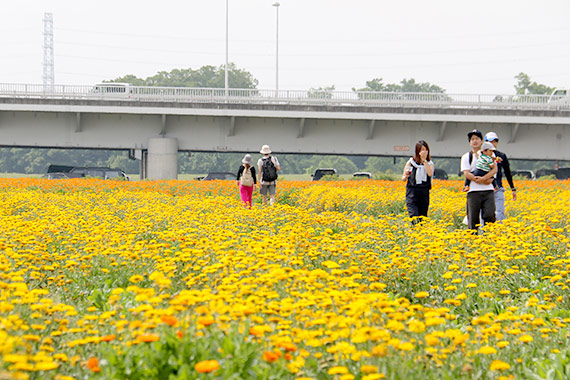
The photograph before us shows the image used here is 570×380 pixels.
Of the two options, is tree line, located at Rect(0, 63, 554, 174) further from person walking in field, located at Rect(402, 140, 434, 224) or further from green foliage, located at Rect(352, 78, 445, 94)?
person walking in field, located at Rect(402, 140, 434, 224)

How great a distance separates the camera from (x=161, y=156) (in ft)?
126

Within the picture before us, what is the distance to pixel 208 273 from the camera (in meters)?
6.05

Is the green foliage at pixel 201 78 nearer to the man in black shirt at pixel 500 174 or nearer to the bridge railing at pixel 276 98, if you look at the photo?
the bridge railing at pixel 276 98

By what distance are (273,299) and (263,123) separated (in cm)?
3472

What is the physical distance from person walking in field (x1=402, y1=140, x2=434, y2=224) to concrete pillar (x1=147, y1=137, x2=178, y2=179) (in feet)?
93.6

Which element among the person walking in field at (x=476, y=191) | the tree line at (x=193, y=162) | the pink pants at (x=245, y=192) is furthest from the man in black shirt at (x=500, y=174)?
the tree line at (x=193, y=162)

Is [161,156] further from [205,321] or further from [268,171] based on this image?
[205,321]

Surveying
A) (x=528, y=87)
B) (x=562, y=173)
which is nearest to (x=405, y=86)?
(x=528, y=87)

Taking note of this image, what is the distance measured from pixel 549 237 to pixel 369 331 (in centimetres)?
571

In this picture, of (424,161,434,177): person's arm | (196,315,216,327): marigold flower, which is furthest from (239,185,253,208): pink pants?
(196,315,216,327): marigold flower

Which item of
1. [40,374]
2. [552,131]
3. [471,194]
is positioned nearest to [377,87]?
[552,131]

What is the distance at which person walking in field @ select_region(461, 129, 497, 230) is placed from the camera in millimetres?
9969

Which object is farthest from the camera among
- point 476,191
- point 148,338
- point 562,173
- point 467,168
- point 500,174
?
point 562,173

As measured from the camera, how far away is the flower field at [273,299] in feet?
12.1
